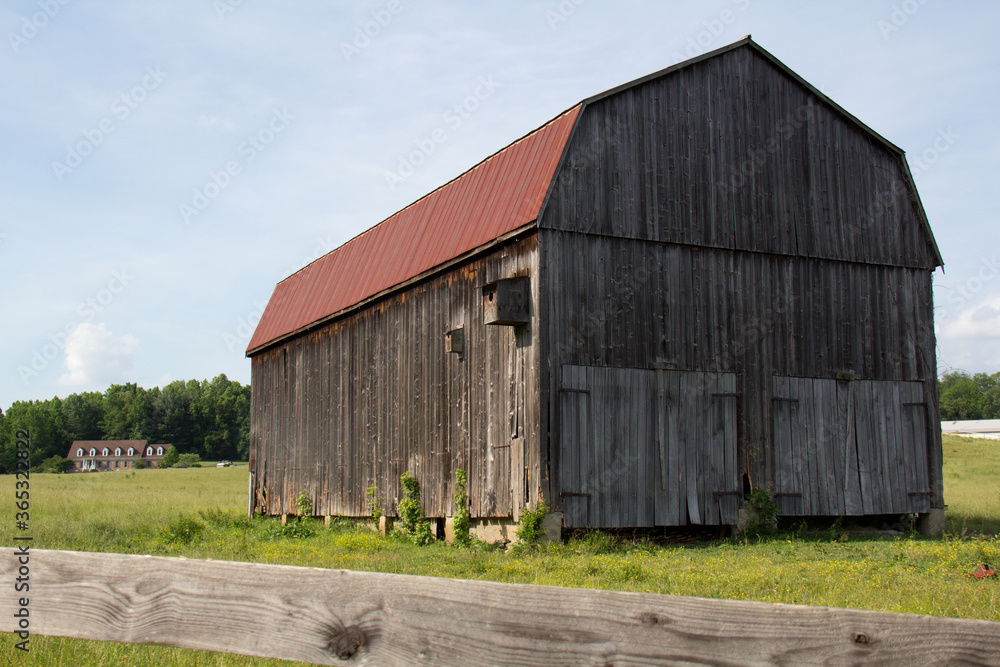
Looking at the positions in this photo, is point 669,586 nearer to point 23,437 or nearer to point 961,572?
point 961,572

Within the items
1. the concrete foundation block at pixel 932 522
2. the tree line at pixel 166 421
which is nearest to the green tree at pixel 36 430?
the tree line at pixel 166 421

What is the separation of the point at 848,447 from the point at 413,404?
8584 millimetres

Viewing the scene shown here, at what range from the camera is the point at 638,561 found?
38.5 feet

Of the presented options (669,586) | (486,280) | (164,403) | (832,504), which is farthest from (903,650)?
(164,403)

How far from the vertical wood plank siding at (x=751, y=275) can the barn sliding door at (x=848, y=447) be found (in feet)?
0.12

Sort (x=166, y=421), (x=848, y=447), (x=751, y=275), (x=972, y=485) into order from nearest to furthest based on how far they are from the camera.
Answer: (x=751, y=275) → (x=848, y=447) → (x=972, y=485) → (x=166, y=421)

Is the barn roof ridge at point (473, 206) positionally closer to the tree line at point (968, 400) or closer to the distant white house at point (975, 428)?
the distant white house at point (975, 428)

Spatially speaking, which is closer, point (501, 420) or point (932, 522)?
point (501, 420)

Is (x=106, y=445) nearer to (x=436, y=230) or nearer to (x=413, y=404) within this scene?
(x=413, y=404)

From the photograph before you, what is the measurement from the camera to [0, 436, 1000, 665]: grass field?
7.95 m

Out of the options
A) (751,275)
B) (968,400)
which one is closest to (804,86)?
(751,275)

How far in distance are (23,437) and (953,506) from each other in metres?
21.4

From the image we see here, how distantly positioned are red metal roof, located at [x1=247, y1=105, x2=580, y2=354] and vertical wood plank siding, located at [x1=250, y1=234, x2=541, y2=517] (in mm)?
435

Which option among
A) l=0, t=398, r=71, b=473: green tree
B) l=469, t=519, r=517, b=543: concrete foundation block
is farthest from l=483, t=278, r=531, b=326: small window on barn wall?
l=0, t=398, r=71, b=473: green tree
